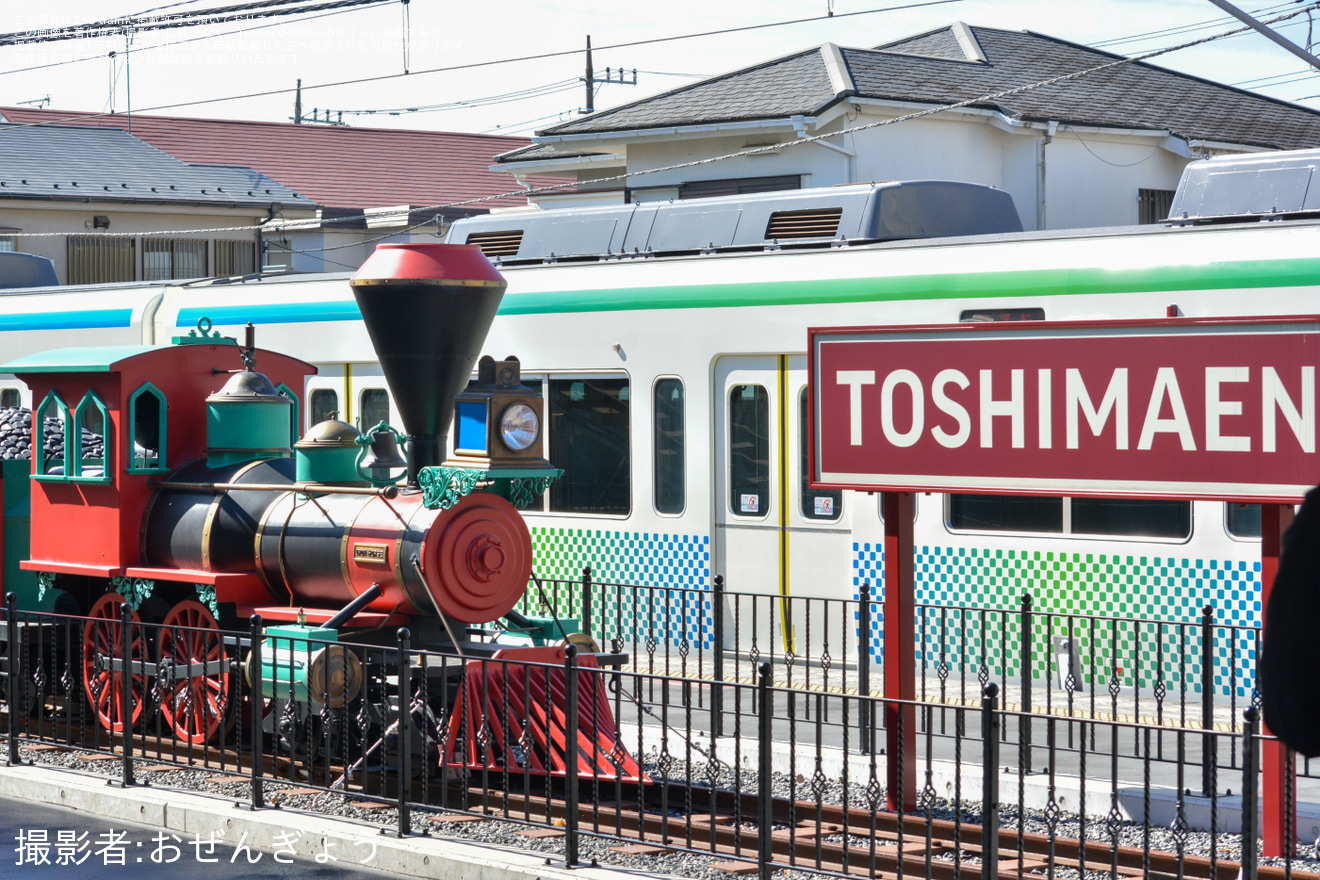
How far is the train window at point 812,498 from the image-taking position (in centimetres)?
1196

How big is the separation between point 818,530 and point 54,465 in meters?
5.15

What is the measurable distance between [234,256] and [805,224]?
71.9ft

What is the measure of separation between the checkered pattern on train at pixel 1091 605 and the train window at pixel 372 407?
15.1 ft

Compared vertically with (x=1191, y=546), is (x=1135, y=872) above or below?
below

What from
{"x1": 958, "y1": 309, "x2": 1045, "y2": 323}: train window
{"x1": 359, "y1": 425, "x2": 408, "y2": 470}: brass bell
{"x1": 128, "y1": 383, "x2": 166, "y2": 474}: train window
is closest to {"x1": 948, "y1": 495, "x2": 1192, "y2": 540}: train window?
{"x1": 958, "y1": 309, "x2": 1045, "y2": 323}: train window

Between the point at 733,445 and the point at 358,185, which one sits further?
the point at 358,185

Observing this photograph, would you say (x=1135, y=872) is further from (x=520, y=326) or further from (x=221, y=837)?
(x=520, y=326)

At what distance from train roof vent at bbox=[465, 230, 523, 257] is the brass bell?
5.02 meters

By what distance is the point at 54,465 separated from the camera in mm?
10742

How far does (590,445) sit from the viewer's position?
1328 cm

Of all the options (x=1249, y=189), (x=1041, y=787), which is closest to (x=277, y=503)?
(x=1041, y=787)

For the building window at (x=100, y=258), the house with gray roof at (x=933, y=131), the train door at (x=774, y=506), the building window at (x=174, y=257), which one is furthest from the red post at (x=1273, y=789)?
the building window at (x=174, y=257)

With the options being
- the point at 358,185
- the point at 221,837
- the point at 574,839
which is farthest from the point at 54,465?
the point at 358,185

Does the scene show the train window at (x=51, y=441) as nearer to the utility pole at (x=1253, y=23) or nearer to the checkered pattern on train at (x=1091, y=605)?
the checkered pattern on train at (x=1091, y=605)
